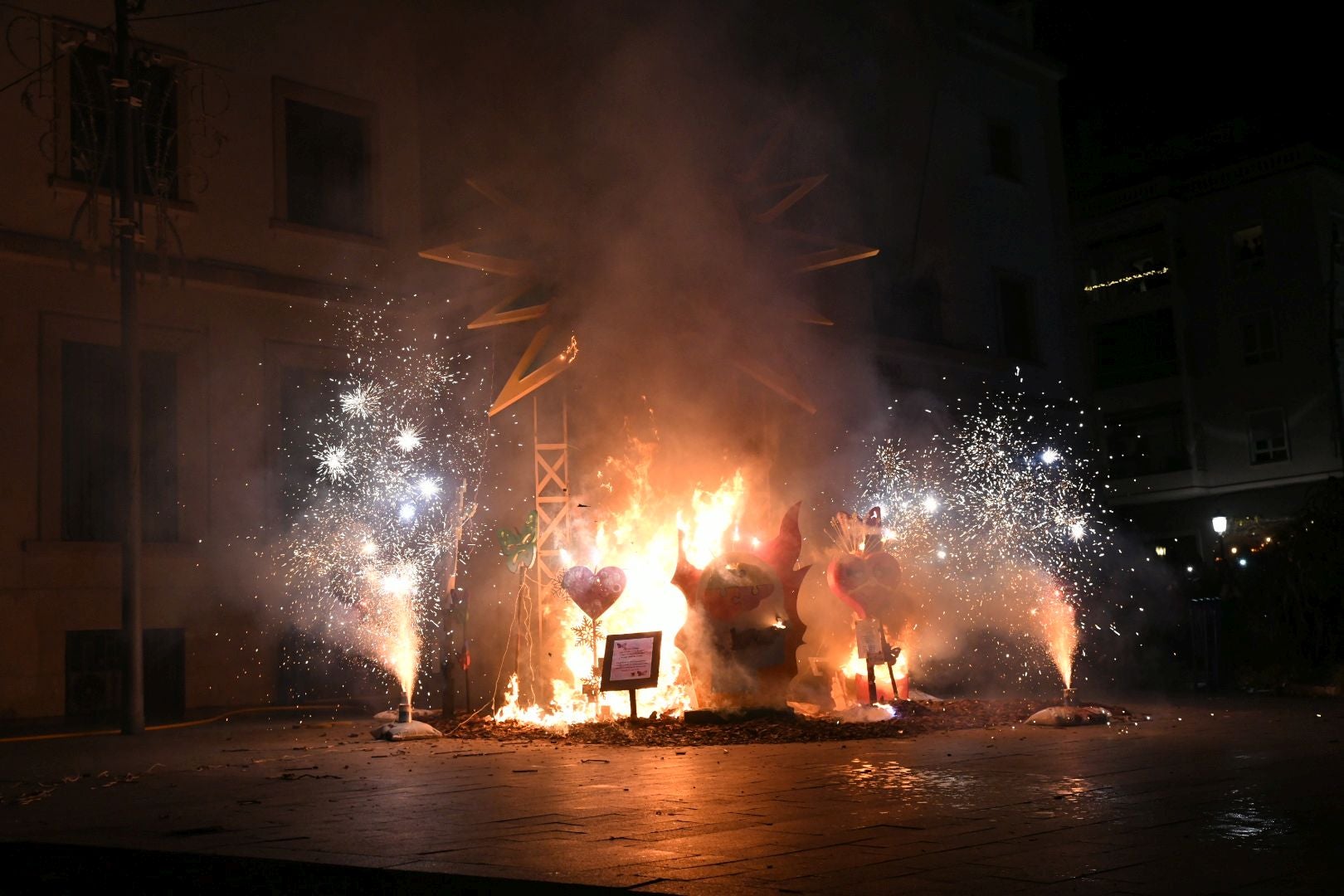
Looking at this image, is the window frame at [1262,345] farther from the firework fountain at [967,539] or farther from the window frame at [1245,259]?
the firework fountain at [967,539]

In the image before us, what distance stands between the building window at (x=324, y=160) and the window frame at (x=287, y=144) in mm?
12

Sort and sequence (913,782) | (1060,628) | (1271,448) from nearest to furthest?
(913,782), (1060,628), (1271,448)

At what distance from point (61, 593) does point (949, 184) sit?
55.9 ft

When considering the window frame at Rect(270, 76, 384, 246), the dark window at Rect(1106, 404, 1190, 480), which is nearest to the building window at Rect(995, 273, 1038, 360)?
the window frame at Rect(270, 76, 384, 246)

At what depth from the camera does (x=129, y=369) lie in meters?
13.6

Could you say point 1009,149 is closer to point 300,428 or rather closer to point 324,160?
point 324,160

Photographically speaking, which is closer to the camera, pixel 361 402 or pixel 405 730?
pixel 405 730

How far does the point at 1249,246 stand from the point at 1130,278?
3828mm

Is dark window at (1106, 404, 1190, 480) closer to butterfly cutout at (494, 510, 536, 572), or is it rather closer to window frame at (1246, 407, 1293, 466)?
window frame at (1246, 407, 1293, 466)

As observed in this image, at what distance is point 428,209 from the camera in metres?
19.2

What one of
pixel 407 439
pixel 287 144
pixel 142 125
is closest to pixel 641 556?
pixel 407 439

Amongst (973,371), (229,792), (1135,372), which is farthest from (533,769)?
(1135,372)

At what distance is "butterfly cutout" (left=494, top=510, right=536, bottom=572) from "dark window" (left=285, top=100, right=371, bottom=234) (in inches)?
267

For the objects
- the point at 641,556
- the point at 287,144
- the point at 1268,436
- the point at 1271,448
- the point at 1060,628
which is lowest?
the point at 1060,628
